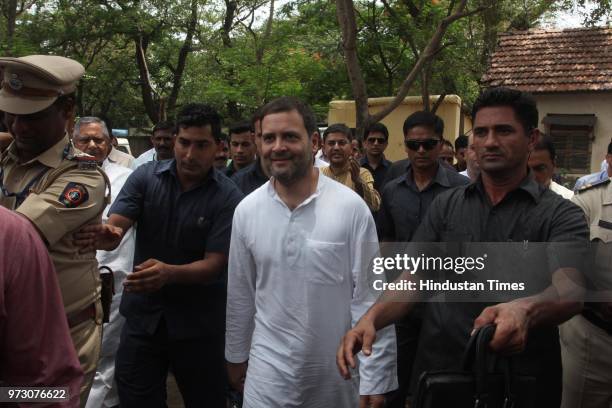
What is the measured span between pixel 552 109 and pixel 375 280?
18.1 meters

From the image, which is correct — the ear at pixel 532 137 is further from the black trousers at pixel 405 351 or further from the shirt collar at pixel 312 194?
the black trousers at pixel 405 351

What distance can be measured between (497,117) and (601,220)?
36.9 inches

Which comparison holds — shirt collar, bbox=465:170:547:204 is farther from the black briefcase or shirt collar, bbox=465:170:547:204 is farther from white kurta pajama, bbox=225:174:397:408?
the black briefcase

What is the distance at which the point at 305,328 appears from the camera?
292 cm

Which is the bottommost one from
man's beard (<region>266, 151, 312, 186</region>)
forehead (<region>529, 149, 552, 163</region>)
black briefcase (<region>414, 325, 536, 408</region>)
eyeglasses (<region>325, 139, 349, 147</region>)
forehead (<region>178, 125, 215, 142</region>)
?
black briefcase (<region>414, 325, 536, 408</region>)

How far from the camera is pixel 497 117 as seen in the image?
8.84ft

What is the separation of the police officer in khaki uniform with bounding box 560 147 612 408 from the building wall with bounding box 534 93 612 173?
1682 cm

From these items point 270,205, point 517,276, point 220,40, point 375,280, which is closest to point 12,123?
point 270,205

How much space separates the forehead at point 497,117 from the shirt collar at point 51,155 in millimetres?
1649

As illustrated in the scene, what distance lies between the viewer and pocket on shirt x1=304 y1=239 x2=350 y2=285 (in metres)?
2.93

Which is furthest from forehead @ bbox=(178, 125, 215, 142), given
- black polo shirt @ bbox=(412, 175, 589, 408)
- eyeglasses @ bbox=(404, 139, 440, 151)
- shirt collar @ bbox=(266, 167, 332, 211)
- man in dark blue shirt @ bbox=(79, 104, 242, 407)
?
eyeglasses @ bbox=(404, 139, 440, 151)

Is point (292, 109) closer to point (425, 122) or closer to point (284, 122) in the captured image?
point (284, 122)

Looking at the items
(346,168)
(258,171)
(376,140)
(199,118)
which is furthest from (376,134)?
(199,118)

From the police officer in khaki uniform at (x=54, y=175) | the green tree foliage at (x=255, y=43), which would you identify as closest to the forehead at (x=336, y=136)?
the police officer in khaki uniform at (x=54, y=175)
